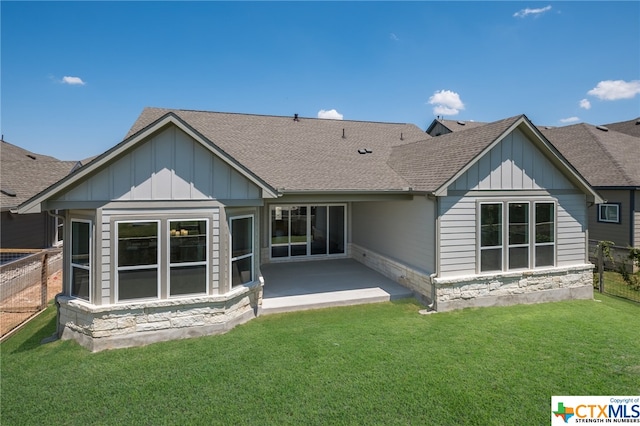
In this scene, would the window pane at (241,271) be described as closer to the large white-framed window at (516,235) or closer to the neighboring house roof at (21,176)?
the large white-framed window at (516,235)

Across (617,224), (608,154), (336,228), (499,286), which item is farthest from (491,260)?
(608,154)

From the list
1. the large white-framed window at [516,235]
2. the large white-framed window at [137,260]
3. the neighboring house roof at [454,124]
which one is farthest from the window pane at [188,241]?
the neighboring house roof at [454,124]

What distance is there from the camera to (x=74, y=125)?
15070 millimetres

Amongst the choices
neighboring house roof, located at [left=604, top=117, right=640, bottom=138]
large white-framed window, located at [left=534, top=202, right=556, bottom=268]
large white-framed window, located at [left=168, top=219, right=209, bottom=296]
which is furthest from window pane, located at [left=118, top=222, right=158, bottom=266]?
neighboring house roof, located at [left=604, top=117, right=640, bottom=138]

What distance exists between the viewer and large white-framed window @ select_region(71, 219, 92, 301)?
6.56 metres

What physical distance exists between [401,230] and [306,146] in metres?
4.99

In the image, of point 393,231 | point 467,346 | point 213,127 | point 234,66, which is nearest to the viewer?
point 467,346

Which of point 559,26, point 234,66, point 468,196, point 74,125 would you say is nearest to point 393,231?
point 468,196

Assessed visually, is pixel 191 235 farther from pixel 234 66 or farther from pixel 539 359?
pixel 234 66

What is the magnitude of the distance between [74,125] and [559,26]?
66.7 ft

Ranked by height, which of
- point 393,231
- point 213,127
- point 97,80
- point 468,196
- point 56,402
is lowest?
point 56,402

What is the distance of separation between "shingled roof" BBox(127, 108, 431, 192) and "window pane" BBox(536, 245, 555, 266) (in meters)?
4.43

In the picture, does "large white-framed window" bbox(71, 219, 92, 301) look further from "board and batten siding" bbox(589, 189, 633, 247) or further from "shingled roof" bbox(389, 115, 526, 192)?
"board and batten siding" bbox(589, 189, 633, 247)

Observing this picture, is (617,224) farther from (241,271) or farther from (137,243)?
(137,243)
